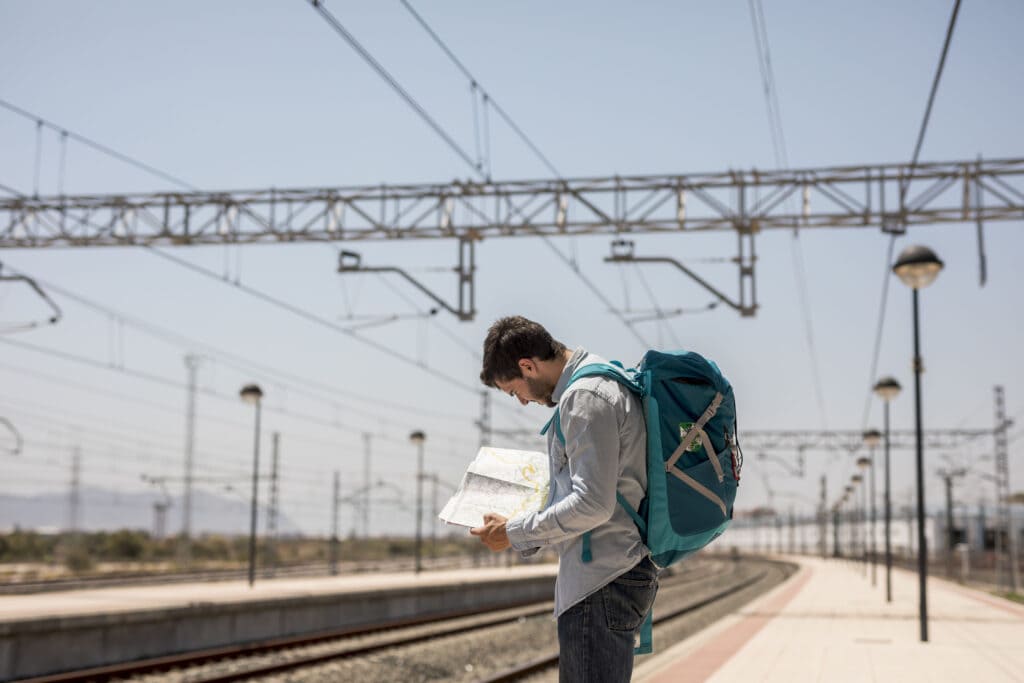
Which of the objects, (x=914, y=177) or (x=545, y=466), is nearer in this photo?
(x=545, y=466)

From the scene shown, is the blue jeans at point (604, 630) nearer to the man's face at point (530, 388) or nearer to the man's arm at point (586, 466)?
the man's arm at point (586, 466)

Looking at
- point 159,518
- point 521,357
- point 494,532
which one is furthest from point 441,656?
point 159,518

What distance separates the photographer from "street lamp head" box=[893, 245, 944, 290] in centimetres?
1352

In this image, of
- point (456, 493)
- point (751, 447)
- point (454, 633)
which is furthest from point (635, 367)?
point (751, 447)

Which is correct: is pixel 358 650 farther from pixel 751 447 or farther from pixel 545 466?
pixel 751 447

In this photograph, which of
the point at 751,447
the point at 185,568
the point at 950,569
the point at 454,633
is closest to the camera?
the point at 454,633

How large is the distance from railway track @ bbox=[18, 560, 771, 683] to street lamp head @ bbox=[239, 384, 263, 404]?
20.9 ft

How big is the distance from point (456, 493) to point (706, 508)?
901mm

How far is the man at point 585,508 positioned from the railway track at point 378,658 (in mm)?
9563

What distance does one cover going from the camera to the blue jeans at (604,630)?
3535mm

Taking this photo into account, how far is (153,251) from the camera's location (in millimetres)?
21172

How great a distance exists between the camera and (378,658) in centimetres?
1565

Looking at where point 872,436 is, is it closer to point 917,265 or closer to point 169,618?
point 917,265

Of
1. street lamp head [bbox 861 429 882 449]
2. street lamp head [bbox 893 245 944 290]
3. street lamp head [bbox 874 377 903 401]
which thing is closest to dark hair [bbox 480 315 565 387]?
street lamp head [bbox 893 245 944 290]
